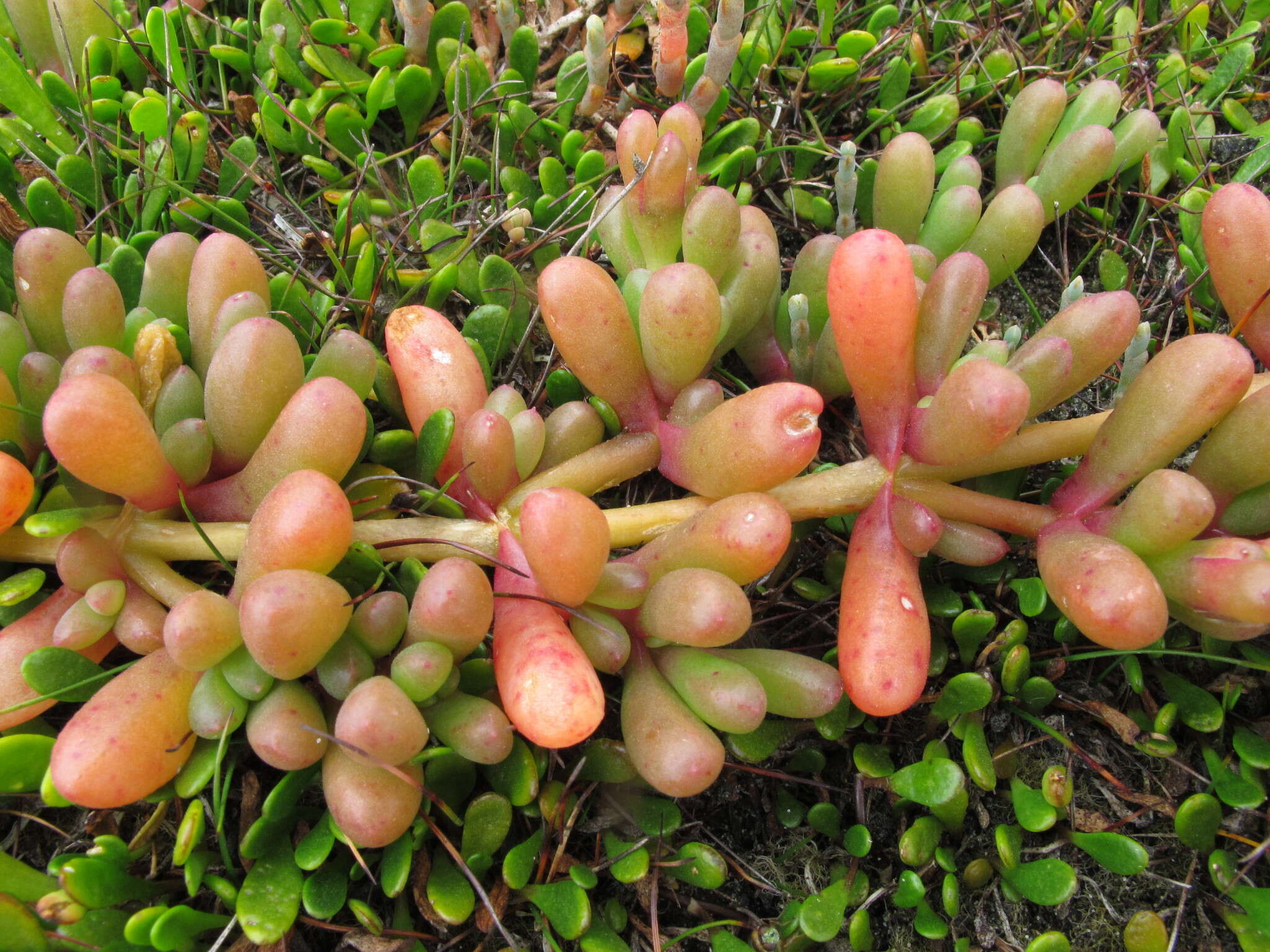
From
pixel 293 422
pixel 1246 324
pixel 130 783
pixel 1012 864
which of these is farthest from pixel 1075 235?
pixel 130 783

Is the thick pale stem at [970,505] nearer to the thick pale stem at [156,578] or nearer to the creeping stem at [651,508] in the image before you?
the creeping stem at [651,508]

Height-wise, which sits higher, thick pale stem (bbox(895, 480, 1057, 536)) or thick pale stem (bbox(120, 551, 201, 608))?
thick pale stem (bbox(120, 551, 201, 608))

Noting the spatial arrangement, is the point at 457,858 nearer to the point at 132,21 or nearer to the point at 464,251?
the point at 464,251

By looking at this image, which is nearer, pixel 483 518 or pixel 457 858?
pixel 457 858

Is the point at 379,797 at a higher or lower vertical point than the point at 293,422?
lower

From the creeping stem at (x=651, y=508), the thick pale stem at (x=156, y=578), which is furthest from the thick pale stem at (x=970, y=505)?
the thick pale stem at (x=156, y=578)

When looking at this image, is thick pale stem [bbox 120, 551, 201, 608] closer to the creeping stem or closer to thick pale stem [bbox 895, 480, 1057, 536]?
the creeping stem

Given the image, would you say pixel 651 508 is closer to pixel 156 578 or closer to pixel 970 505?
pixel 970 505

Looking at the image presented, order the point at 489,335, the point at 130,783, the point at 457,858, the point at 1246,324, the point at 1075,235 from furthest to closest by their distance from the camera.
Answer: the point at 1075,235 → the point at 489,335 → the point at 1246,324 → the point at 457,858 → the point at 130,783

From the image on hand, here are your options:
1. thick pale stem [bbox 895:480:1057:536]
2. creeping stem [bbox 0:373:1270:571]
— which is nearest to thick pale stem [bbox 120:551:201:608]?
creeping stem [bbox 0:373:1270:571]

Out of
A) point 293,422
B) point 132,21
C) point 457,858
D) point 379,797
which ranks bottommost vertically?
point 457,858

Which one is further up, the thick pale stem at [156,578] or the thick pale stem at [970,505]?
the thick pale stem at [156,578]
